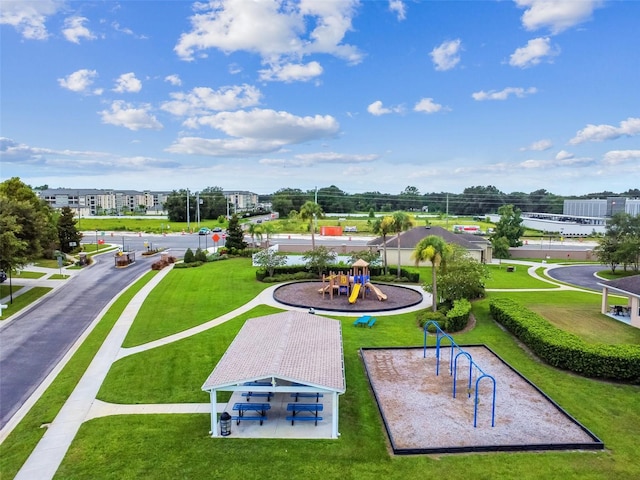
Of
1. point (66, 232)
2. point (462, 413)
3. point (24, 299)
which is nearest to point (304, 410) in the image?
point (462, 413)

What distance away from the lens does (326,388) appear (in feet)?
44.0

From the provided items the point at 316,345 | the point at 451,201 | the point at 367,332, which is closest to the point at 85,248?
the point at 367,332

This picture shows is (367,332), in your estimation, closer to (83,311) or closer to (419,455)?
(419,455)

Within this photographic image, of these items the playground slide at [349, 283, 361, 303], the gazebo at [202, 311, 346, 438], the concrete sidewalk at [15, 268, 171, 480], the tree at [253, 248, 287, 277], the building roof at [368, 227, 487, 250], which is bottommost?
the concrete sidewalk at [15, 268, 171, 480]

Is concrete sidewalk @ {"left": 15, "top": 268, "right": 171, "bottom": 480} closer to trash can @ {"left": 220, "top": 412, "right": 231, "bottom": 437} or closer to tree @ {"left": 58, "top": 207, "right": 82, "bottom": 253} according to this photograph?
trash can @ {"left": 220, "top": 412, "right": 231, "bottom": 437}

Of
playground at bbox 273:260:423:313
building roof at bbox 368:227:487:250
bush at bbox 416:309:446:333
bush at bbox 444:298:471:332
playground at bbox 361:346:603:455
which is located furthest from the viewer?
building roof at bbox 368:227:487:250

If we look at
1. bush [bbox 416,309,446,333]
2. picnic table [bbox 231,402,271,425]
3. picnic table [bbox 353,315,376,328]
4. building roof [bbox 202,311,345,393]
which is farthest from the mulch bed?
picnic table [bbox 231,402,271,425]

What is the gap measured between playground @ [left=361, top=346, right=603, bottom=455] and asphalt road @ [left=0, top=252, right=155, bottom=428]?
13730mm

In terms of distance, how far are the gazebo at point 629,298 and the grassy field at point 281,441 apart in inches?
61.8

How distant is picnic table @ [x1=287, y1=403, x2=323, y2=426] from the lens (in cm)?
1428

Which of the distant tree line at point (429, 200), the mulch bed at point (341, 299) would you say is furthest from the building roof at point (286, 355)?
the distant tree line at point (429, 200)

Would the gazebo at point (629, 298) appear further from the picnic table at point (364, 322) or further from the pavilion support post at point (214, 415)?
the pavilion support post at point (214, 415)

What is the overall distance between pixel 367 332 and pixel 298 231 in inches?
2651

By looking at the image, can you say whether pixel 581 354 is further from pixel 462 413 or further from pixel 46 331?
pixel 46 331
